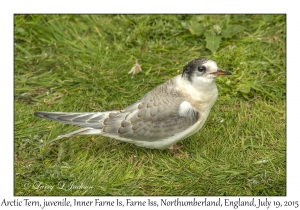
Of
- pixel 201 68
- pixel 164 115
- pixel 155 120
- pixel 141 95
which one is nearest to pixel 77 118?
pixel 155 120

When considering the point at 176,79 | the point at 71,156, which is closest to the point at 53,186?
the point at 71,156

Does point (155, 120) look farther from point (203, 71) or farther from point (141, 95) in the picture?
point (141, 95)

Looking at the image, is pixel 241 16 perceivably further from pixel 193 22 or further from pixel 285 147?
pixel 285 147

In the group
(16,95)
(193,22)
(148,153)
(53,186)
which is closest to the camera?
(53,186)

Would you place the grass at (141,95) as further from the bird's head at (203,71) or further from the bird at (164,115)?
the bird's head at (203,71)

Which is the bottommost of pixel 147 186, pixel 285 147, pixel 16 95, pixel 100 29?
pixel 147 186

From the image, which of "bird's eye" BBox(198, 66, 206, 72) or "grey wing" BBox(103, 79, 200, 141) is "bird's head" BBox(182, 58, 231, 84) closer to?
"bird's eye" BBox(198, 66, 206, 72)

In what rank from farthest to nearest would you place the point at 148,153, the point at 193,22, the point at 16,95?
the point at 193,22 → the point at 16,95 → the point at 148,153

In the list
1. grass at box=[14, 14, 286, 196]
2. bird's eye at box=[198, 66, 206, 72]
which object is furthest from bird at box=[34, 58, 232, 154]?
grass at box=[14, 14, 286, 196]
